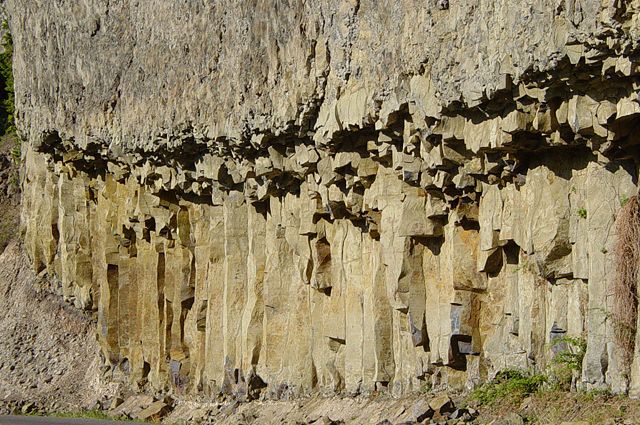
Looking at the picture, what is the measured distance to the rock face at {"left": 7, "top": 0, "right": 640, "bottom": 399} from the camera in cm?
1572

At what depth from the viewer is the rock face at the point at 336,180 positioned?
51.6ft

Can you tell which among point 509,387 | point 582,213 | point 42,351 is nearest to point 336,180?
point 509,387

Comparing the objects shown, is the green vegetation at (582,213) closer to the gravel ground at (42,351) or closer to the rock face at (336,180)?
the rock face at (336,180)

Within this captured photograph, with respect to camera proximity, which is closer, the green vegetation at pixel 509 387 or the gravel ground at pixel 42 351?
the green vegetation at pixel 509 387

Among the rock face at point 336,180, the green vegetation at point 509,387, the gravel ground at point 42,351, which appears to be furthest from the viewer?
the gravel ground at point 42,351

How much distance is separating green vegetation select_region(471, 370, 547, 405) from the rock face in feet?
0.96

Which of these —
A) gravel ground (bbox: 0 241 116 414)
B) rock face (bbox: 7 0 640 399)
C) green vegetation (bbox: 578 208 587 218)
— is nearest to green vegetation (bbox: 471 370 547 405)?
rock face (bbox: 7 0 640 399)

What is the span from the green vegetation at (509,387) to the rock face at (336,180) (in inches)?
11.5

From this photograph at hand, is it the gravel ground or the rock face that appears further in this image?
the gravel ground

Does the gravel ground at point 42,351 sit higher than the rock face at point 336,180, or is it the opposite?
the rock face at point 336,180

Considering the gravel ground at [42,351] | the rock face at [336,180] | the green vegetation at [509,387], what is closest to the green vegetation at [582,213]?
the rock face at [336,180]

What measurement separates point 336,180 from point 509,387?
5824 mm

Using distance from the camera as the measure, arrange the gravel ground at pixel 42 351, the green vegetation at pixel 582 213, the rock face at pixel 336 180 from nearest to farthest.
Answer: the rock face at pixel 336 180, the green vegetation at pixel 582 213, the gravel ground at pixel 42 351

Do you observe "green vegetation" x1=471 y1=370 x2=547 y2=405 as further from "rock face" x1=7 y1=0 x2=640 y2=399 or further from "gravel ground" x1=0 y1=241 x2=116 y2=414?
"gravel ground" x1=0 y1=241 x2=116 y2=414
